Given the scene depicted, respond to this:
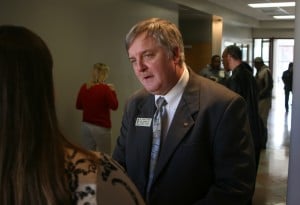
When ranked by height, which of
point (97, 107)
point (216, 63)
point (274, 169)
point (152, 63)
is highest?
point (152, 63)

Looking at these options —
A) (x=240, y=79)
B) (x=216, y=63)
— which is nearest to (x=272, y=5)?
(x=216, y=63)

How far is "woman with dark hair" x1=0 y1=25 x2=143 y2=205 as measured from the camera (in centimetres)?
103

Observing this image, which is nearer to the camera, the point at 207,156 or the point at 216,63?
the point at 207,156

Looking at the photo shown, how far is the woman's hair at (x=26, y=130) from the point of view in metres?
1.03

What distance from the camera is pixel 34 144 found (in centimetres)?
105

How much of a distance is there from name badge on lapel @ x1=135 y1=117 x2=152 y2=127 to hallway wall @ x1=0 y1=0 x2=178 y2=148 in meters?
2.38

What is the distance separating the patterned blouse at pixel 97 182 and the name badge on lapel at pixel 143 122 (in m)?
0.72

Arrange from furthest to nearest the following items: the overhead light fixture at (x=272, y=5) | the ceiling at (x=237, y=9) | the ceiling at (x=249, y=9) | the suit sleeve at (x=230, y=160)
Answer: the overhead light fixture at (x=272, y=5) < the ceiling at (x=249, y=9) < the ceiling at (x=237, y=9) < the suit sleeve at (x=230, y=160)

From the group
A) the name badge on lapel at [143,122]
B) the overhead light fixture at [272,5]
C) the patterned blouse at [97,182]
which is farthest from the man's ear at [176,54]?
the overhead light fixture at [272,5]

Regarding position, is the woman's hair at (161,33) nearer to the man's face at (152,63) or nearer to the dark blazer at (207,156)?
the man's face at (152,63)

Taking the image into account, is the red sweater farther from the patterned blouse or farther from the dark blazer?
the patterned blouse

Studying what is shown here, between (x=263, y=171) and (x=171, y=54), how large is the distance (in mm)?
4988

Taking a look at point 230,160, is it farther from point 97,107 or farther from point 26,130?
point 97,107

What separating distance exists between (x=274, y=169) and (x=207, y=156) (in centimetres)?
507
